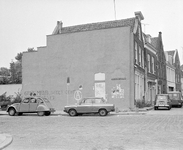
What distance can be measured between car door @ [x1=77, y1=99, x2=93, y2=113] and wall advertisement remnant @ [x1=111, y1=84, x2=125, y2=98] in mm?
5667

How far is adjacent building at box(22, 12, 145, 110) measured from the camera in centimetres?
2456

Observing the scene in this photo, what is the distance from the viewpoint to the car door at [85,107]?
19.2 meters

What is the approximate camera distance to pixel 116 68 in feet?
81.0

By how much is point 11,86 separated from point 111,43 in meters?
16.4

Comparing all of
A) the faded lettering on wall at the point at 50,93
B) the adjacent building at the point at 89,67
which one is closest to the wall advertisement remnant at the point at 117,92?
the adjacent building at the point at 89,67

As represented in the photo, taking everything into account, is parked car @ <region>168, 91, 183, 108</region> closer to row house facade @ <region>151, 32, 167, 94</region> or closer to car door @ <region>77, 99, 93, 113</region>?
row house facade @ <region>151, 32, 167, 94</region>

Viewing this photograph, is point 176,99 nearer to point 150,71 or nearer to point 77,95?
point 150,71

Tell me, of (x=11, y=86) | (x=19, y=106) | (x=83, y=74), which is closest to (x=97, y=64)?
Result: (x=83, y=74)

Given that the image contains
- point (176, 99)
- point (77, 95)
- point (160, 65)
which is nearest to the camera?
point (77, 95)

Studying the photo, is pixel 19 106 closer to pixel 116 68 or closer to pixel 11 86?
pixel 116 68

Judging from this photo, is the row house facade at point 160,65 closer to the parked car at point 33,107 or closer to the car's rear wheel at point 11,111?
the parked car at point 33,107

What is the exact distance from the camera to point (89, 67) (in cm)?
2570

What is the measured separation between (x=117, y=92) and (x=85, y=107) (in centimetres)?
606

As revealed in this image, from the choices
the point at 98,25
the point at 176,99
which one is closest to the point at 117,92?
the point at 98,25
